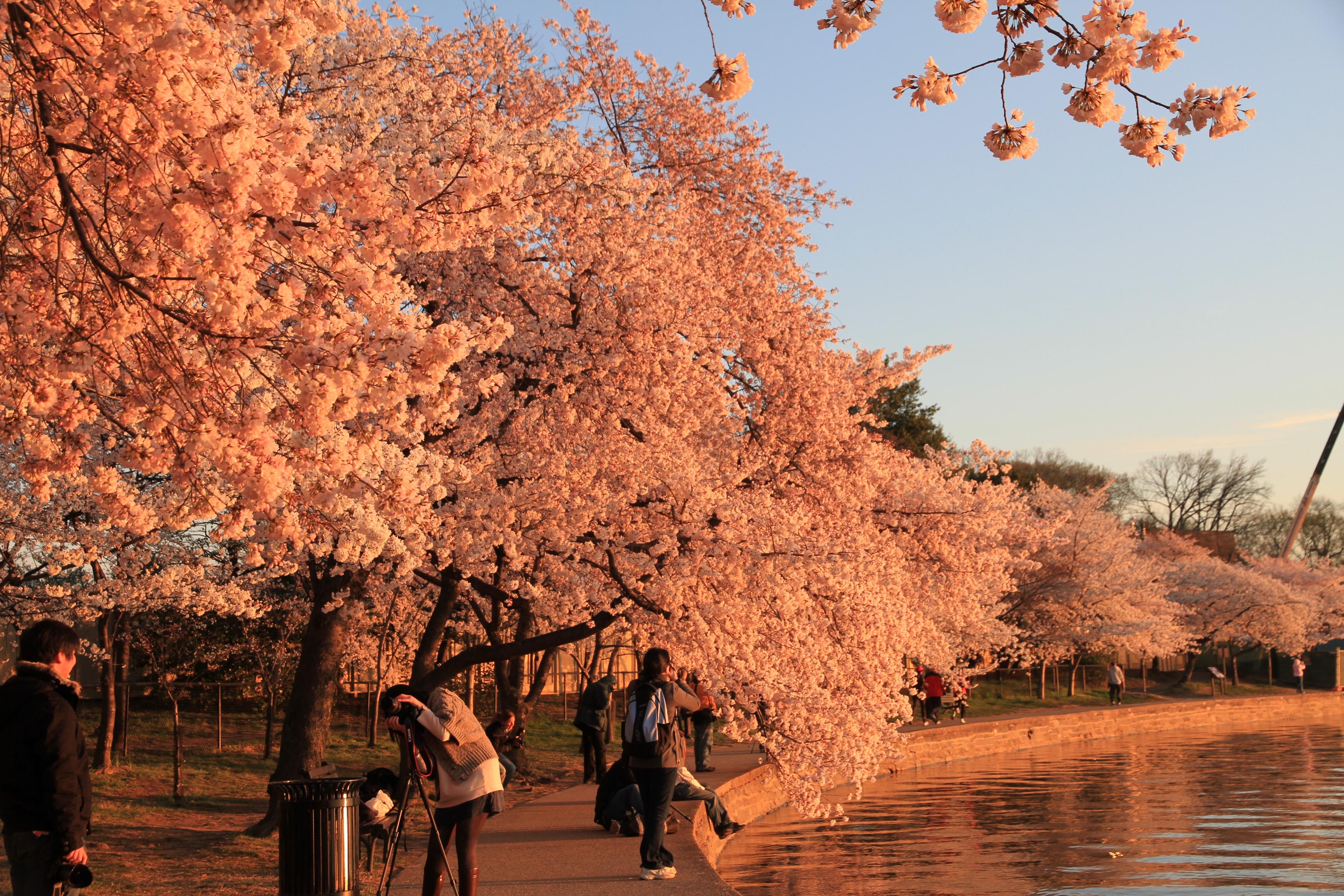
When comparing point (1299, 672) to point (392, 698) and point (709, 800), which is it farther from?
point (392, 698)

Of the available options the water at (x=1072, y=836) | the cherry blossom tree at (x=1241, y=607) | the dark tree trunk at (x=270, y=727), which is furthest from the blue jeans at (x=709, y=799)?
the cherry blossom tree at (x=1241, y=607)

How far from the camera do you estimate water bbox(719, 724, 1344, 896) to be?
35.5ft

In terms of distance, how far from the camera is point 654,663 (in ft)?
30.2

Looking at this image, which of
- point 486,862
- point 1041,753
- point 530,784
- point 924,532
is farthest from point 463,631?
point 486,862

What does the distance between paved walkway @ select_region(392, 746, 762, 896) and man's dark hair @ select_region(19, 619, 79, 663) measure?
11.4 feet

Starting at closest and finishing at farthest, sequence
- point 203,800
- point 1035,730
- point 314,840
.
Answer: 1. point 314,840
2. point 203,800
3. point 1035,730

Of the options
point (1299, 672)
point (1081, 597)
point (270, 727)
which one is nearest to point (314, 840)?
point (270, 727)

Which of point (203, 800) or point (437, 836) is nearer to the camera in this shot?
point (437, 836)

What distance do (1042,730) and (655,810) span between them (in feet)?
76.4

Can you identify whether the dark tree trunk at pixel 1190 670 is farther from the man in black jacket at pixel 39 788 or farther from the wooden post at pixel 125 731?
the man in black jacket at pixel 39 788

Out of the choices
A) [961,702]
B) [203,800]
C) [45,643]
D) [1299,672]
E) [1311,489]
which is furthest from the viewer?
[1311,489]

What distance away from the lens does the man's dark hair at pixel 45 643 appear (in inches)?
214

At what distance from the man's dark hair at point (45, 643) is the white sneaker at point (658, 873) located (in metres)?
4.63

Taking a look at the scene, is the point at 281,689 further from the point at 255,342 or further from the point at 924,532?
the point at 255,342
